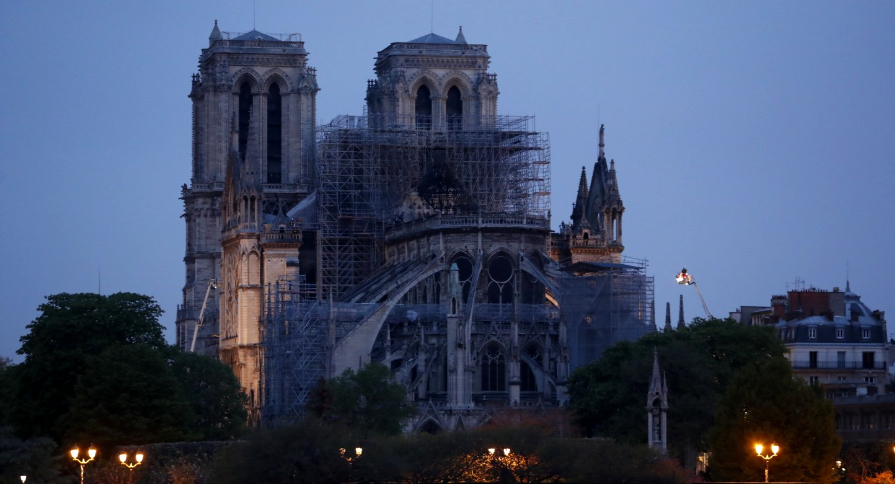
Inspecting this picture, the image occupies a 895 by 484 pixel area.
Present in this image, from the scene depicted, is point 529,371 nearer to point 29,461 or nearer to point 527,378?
point 527,378

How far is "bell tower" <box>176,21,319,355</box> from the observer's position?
5133 inches

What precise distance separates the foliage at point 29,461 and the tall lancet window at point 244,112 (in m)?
48.1

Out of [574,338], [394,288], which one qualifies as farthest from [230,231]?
[574,338]

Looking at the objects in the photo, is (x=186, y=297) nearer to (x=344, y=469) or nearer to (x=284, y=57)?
(x=284, y=57)

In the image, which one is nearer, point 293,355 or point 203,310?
point 293,355

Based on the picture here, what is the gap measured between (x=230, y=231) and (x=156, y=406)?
28.6 metres

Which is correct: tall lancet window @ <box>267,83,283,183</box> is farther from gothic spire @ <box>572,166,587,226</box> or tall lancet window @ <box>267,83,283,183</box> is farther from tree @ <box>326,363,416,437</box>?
tree @ <box>326,363,416,437</box>

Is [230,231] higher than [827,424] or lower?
higher

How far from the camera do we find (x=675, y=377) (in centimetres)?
9375

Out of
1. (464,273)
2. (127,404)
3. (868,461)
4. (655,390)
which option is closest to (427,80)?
(464,273)

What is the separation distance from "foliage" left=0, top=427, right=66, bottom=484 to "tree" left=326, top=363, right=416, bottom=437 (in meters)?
13.9

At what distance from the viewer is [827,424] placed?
82750 mm

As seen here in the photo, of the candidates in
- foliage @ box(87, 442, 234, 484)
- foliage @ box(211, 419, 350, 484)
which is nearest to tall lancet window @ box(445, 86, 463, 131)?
foliage @ box(87, 442, 234, 484)

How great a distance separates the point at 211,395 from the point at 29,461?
1797 centimetres
